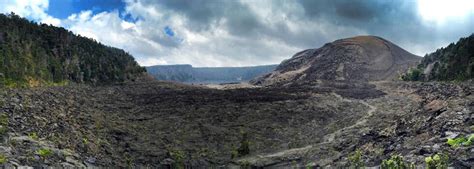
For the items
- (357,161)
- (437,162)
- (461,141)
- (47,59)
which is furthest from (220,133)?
(47,59)

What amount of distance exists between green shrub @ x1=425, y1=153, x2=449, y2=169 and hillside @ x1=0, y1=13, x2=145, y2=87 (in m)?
48.9

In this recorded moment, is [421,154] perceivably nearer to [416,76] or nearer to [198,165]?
[198,165]

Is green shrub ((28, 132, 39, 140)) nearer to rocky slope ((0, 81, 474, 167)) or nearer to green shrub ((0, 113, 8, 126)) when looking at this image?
rocky slope ((0, 81, 474, 167))

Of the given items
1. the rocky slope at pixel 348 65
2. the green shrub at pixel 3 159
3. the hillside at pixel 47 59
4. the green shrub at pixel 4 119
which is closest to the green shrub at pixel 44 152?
the green shrub at pixel 3 159

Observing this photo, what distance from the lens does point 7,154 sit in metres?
20.3

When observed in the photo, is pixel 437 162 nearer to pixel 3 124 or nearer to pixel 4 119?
pixel 3 124

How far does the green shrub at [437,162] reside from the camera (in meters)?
14.7

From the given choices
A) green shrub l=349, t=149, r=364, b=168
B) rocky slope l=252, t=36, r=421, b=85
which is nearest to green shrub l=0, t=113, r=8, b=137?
green shrub l=349, t=149, r=364, b=168

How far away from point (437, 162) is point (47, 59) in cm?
7650

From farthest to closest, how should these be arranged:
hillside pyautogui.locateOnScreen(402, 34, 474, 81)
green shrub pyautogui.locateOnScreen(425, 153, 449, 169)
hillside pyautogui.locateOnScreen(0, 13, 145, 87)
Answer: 1. hillside pyautogui.locateOnScreen(402, 34, 474, 81)
2. hillside pyautogui.locateOnScreen(0, 13, 145, 87)
3. green shrub pyautogui.locateOnScreen(425, 153, 449, 169)

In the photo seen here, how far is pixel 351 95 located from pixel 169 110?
35.1 metres

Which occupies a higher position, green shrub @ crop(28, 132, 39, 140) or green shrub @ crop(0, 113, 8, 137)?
green shrub @ crop(0, 113, 8, 137)

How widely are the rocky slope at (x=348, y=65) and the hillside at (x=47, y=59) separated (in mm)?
53632

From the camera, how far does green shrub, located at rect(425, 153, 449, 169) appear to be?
14677 mm
